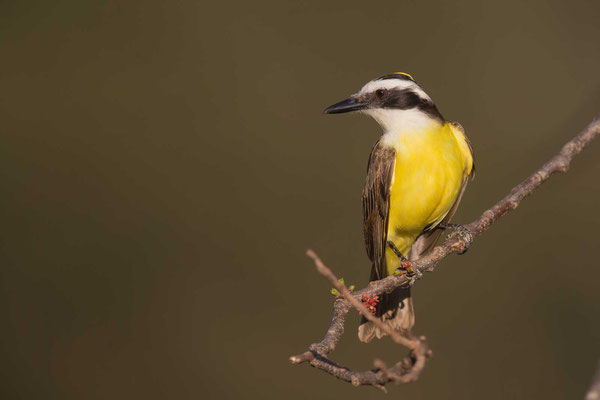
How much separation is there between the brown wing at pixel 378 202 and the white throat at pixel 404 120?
0.13 metres

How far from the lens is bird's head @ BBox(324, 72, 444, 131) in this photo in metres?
3.47

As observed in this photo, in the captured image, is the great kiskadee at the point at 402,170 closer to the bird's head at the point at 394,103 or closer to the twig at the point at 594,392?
the bird's head at the point at 394,103

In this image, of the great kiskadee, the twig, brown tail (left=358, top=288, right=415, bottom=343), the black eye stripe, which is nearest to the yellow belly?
the great kiskadee

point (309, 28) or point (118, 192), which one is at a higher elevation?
point (309, 28)

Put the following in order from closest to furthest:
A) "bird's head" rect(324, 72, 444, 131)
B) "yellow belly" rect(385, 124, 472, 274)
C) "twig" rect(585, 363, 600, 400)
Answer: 1. "twig" rect(585, 363, 600, 400)
2. "yellow belly" rect(385, 124, 472, 274)
3. "bird's head" rect(324, 72, 444, 131)

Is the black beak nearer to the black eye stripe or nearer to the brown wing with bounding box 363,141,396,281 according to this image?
the black eye stripe

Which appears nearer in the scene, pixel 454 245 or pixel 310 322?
pixel 454 245

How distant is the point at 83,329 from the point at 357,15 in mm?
4187

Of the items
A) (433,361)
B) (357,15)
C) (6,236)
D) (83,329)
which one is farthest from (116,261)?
(357,15)

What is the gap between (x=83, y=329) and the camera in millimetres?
5762

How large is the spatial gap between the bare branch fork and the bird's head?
0.78 meters

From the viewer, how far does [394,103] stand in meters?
3.48

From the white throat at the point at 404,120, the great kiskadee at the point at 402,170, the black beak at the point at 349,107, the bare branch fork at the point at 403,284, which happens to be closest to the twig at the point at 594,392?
the bare branch fork at the point at 403,284

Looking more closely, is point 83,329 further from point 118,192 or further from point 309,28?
point 309,28
